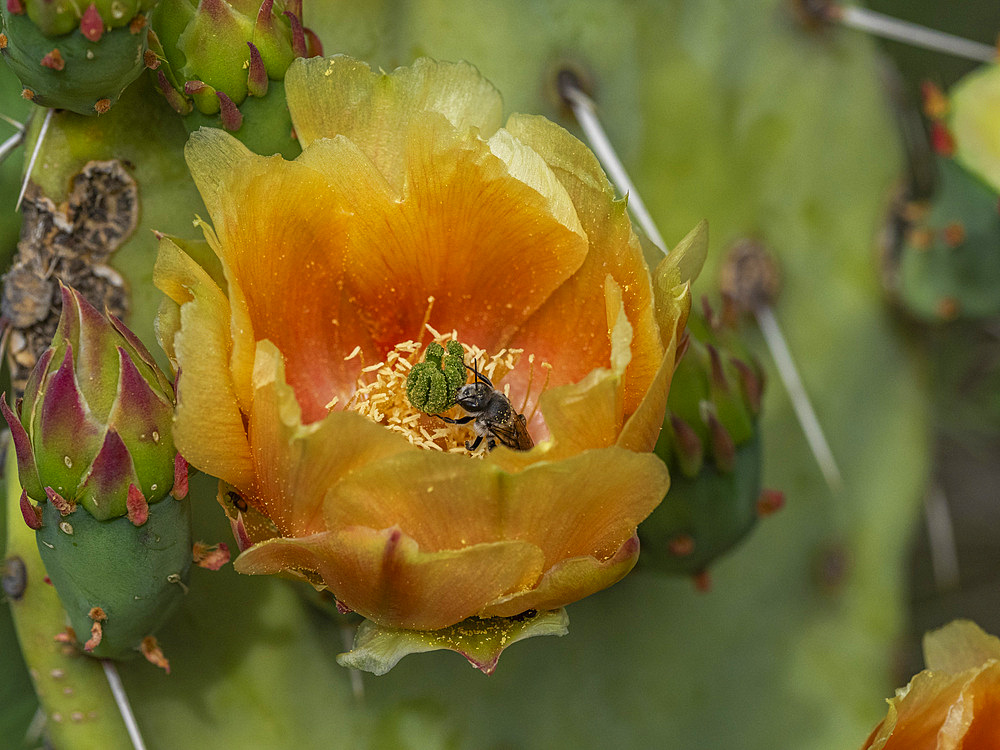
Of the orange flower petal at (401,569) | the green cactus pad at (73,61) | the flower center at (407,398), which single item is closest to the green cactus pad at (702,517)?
the flower center at (407,398)

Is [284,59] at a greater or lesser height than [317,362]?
greater

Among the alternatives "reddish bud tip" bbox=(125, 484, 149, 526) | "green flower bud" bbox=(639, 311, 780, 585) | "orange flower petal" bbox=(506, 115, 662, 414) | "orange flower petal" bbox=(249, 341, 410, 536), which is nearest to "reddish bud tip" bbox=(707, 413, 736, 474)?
"green flower bud" bbox=(639, 311, 780, 585)

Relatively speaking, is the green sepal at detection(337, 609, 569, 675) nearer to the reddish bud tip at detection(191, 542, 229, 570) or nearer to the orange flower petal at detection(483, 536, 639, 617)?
the orange flower petal at detection(483, 536, 639, 617)

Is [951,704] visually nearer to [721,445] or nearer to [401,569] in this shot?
[721,445]

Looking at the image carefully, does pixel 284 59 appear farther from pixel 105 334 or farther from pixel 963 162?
pixel 963 162

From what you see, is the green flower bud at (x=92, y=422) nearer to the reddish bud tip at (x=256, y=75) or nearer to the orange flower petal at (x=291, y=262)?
the orange flower petal at (x=291, y=262)

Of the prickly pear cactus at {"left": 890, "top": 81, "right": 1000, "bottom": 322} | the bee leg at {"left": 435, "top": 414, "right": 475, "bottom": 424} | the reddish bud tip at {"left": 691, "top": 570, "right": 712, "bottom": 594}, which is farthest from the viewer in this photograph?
the prickly pear cactus at {"left": 890, "top": 81, "right": 1000, "bottom": 322}

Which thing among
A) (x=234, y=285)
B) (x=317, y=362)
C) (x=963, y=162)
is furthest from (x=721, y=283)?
(x=234, y=285)
